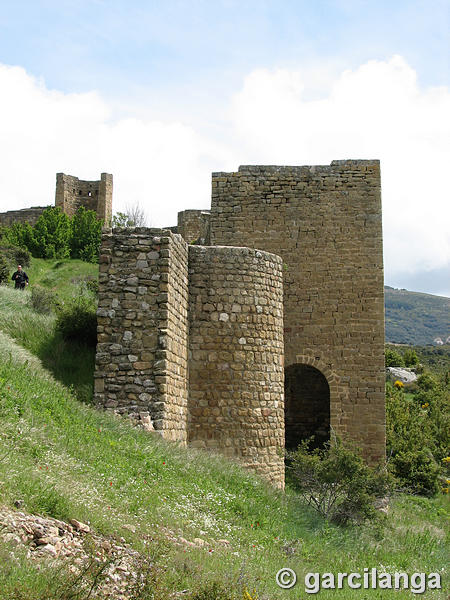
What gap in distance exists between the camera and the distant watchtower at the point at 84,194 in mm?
37938

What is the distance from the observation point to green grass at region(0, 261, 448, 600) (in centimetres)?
513

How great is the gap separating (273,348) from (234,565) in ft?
18.4

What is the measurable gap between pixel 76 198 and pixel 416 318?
280 feet

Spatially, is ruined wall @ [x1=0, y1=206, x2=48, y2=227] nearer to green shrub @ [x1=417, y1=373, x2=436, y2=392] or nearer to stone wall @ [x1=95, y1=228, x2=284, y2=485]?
green shrub @ [x1=417, y1=373, x2=436, y2=392]

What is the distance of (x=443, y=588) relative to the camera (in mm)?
7320

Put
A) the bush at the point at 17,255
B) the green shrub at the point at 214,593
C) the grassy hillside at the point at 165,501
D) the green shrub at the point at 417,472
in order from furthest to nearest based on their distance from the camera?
the bush at the point at 17,255
the green shrub at the point at 417,472
the grassy hillside at the point at 165,501
the green shrub at the point at 214,593

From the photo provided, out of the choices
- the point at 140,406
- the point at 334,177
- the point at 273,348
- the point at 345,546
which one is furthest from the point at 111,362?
the point at 334,177

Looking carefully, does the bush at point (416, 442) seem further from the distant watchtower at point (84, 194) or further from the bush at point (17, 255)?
the distant watchtower at point (84, 194)

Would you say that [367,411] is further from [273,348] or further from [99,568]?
[99,568]

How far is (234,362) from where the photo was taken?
10.5 metres

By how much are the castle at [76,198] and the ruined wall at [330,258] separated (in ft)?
74.5

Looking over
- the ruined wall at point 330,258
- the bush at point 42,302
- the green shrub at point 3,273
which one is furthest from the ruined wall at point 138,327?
the green shrub at point 3,273

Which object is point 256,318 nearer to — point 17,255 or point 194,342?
point 194,342

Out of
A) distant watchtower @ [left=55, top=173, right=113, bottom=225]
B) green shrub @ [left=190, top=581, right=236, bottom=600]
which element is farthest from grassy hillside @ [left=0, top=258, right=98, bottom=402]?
distant watchtower @ [left=55, top=173, right=113, bottom=225]
